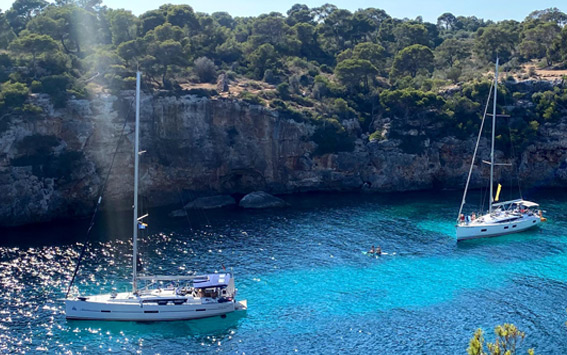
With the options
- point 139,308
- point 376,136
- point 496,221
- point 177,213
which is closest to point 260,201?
point 177,213

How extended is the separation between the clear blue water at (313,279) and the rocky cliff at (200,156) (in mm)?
5890

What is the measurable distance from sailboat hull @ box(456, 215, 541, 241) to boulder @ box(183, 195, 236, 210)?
34294 mm

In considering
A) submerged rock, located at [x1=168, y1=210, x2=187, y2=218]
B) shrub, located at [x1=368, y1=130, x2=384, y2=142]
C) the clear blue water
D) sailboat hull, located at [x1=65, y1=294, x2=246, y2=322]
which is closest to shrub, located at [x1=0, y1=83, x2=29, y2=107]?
the clear blue water

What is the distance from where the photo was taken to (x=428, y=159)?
93.9 m

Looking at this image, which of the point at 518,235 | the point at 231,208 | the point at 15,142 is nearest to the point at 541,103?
the point at 518,235

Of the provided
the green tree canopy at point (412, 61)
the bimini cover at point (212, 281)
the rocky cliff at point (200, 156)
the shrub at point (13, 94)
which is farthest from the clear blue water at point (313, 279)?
the green tree canopy at point (412, 61)

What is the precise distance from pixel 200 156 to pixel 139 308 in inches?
1654

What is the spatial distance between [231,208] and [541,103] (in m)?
58.3

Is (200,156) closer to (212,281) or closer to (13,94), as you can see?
(13,94)

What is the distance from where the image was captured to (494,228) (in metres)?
70.4

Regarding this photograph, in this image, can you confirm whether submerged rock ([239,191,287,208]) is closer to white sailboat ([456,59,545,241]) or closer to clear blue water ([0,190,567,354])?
clear blue water ([0,190,567,354])

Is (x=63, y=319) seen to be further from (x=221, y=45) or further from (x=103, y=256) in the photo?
(x=221, y=45)

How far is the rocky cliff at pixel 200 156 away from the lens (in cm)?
7575

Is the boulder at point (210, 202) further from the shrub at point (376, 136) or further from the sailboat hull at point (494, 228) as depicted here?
the sailboat hull at point (494, 228)
